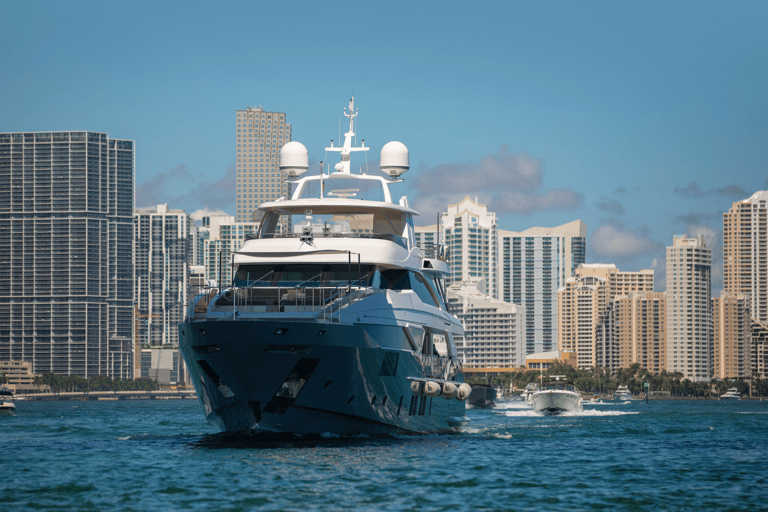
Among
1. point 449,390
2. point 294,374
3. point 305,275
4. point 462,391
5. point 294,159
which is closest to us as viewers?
point 294,374

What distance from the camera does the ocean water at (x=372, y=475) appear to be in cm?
2447

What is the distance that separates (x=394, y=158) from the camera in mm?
44062

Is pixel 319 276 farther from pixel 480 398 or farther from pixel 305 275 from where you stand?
pixel 480 398

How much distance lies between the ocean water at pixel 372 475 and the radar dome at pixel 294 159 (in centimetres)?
1159

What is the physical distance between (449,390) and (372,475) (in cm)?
1370

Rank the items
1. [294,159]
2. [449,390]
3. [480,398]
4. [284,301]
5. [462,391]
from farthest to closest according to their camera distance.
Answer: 1. [480,398]
2. [294,159]
3. [462,391]
4. [449,390]
5. [284,301]

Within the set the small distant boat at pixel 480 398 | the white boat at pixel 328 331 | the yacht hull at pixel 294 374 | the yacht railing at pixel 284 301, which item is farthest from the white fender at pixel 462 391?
the small distant boat at pixel 480 398

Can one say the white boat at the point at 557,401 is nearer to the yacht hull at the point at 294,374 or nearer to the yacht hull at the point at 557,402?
the yacht hull at the point at 557,402

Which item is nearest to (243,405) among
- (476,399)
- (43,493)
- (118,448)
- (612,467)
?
(118,448)

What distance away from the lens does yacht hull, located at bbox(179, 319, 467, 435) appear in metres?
31.9

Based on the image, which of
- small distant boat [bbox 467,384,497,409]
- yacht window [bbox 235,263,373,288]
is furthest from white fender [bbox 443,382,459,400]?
small distant boat [bbox 467,384,497,409]

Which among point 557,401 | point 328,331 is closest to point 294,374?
point 328,331

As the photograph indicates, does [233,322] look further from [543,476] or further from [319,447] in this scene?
[543,476]

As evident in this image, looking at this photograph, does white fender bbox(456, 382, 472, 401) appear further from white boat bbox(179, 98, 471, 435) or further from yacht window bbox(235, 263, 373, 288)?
yacht window bbox(235, 263, 373, 288)
